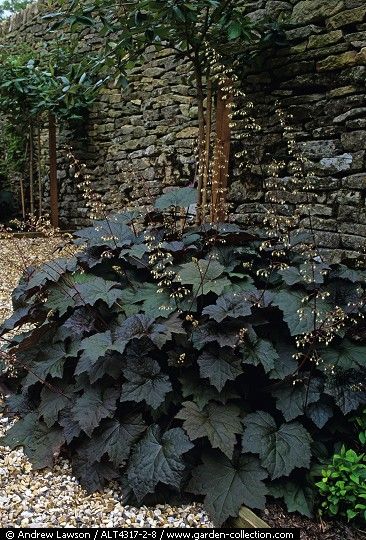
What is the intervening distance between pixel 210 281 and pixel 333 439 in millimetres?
745

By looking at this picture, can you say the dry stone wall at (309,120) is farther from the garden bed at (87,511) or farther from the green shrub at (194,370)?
the garden bed at (87,511)

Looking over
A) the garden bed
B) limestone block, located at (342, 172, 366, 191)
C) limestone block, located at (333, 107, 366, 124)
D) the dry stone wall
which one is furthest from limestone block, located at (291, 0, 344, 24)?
the garden bed

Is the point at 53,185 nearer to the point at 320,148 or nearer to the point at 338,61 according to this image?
the point at 320,148

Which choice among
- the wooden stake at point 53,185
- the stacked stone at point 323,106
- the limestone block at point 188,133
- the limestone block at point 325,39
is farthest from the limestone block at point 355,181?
the wooden stake at point 53,185

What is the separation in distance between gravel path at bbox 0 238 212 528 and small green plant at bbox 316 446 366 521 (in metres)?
0.41

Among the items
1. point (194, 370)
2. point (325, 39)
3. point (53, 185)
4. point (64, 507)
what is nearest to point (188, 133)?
point (325, 39)

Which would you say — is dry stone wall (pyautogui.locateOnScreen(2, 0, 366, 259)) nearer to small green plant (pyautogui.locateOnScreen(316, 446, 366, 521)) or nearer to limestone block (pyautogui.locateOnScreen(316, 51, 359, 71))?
limestone block (pyautogui.locateOnScreen(316, 51, 359, 71))

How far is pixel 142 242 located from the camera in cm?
235

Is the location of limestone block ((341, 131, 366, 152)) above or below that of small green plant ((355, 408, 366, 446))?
above

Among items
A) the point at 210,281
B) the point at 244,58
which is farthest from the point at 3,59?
the point at 210,281

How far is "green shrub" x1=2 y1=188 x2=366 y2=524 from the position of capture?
1700 mm

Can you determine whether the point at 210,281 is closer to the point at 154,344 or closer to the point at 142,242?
the point at 154,344

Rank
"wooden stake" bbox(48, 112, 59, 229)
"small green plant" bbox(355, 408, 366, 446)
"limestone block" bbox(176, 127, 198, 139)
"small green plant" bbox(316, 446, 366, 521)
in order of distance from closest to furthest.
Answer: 1. "small green plant" bbox(316, 446, 366, 521)
2. "small green plant" bbox(355, 408, 366, 446)
3. "limestone block" bbox(176, 127, 198, 139)
4. "wooden stake" bbox(48, 112, 59, 229)

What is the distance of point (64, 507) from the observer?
1707 mm
